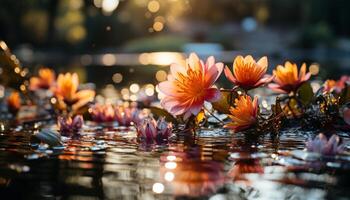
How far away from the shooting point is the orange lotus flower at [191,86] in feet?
12.6

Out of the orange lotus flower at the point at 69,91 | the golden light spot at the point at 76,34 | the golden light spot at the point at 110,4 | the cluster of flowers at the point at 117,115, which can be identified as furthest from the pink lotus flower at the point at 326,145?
the golden light spot at the point at 76,34

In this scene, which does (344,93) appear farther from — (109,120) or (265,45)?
(265,45)

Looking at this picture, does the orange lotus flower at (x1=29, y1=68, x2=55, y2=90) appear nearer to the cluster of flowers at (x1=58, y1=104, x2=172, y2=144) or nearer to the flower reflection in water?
the cluster of flowers at (x1=58, y1=104, x2=172, y2=144)

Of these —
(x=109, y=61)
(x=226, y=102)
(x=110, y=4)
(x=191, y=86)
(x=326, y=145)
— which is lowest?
(x=326, y=145)

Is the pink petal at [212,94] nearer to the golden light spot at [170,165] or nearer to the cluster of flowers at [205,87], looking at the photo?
the cluster of flowers at [205,87]

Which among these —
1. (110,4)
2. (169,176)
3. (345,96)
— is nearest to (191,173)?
(169,176)

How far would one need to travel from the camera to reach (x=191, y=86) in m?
3.90

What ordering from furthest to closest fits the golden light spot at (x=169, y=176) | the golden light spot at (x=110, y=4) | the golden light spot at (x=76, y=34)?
1. the golden light spot at (x=76, y=34)
2. the golden light spot at (x=110, y=4)
3. the golden light spot at (x=169, y=176)

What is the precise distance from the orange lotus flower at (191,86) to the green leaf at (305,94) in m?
0.94

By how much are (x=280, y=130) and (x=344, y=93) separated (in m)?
0.48

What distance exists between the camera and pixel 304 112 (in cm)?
455

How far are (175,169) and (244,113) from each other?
83 centimetres

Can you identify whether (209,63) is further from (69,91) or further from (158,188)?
(69,91)

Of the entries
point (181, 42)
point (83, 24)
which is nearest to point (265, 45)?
point (181, 42)
